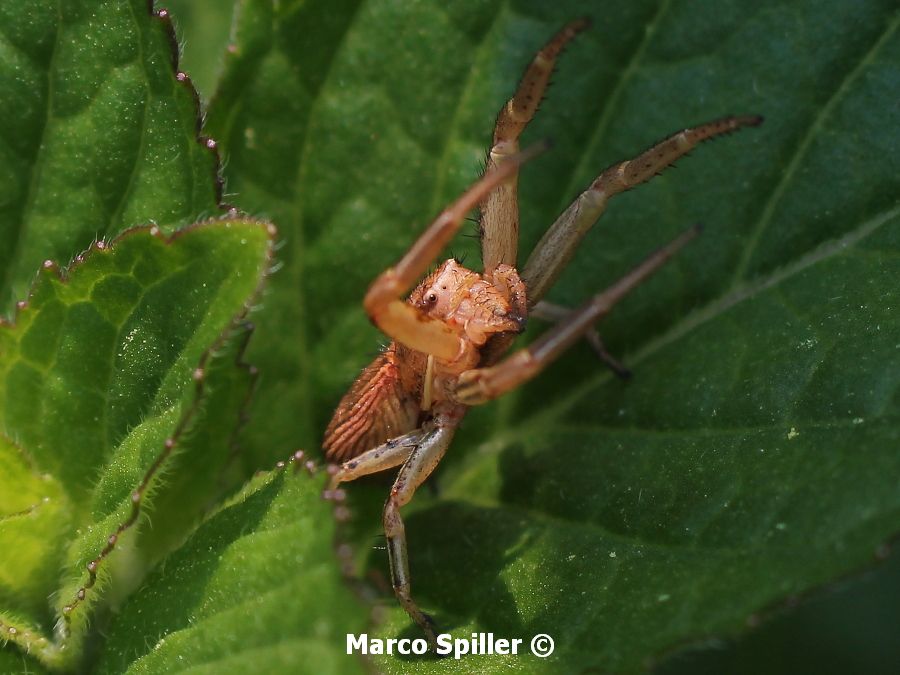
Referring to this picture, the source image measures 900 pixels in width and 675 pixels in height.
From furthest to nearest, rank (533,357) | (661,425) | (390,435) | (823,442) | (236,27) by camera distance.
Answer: (390,435) → (236,27) → (661,425) → (533,357) → (823,442)

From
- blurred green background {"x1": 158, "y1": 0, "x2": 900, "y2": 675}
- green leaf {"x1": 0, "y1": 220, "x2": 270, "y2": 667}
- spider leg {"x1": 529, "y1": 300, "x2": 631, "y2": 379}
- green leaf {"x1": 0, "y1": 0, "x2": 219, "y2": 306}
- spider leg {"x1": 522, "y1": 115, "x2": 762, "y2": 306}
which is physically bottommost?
blurred green background {"x1": 158, "y1": 0, "x2": 900, "y2": 675}

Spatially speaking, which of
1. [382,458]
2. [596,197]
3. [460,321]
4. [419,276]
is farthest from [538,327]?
[419,276]

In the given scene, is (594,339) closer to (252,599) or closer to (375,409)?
(375,409)

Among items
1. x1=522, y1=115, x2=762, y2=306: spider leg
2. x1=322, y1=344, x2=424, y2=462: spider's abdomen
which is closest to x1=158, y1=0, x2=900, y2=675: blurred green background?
x1=322, y1=344, x2=424, y2=462: spider's abdomen

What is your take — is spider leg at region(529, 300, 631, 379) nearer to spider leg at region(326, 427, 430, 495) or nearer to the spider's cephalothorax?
A: the spider's cephalothorax

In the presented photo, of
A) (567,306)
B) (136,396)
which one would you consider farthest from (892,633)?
(136,396)

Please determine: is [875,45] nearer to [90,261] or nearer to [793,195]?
[793,195]
